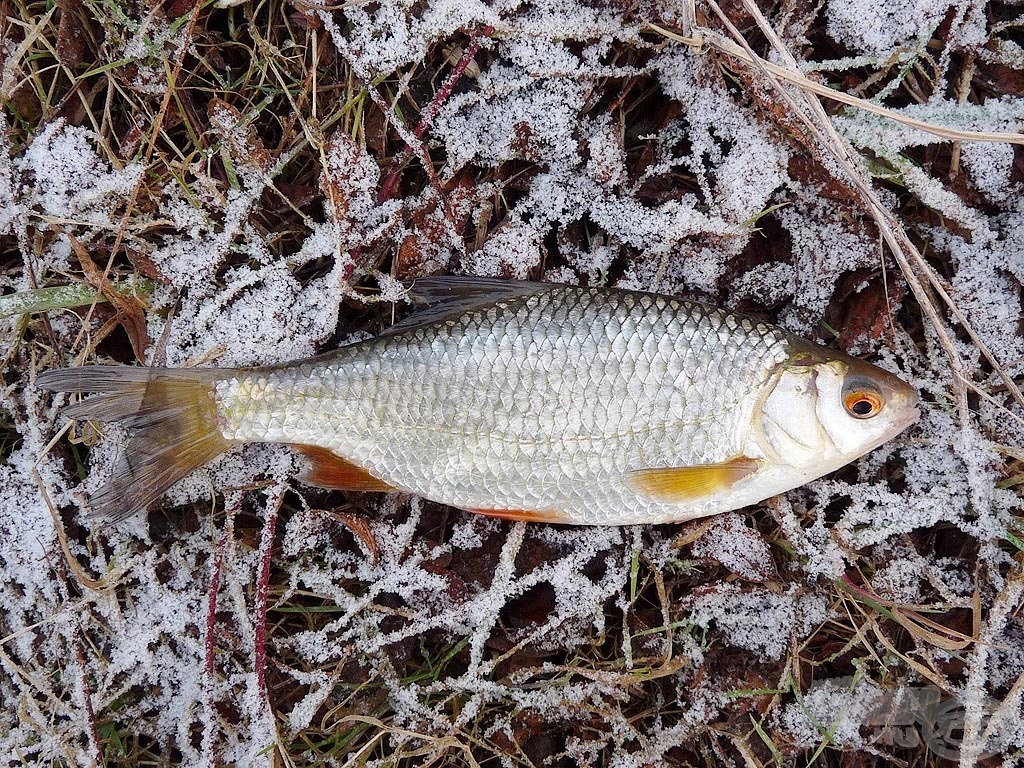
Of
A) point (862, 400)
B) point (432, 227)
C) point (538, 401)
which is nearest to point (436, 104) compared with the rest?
point (432, 227)

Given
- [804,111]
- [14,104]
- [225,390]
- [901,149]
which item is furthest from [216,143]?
[901,149]

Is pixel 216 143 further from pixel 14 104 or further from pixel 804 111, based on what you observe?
pixel 804 111

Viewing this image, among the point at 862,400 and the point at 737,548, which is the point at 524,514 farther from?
the point at 862,400

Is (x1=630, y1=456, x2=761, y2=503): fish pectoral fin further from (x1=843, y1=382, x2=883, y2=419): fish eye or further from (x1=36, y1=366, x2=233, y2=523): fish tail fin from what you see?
(x1=36, y1=366, x2=233, y2=523): fish tail fin

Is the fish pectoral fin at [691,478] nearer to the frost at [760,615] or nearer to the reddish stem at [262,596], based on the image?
the frost at [760,615]

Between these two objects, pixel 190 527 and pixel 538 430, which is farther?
pixel 190 527

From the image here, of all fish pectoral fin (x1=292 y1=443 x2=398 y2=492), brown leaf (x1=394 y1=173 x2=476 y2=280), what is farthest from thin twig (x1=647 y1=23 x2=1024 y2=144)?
fish pectoral fin (x1=292 y1=443 x2=398 y2=492)
